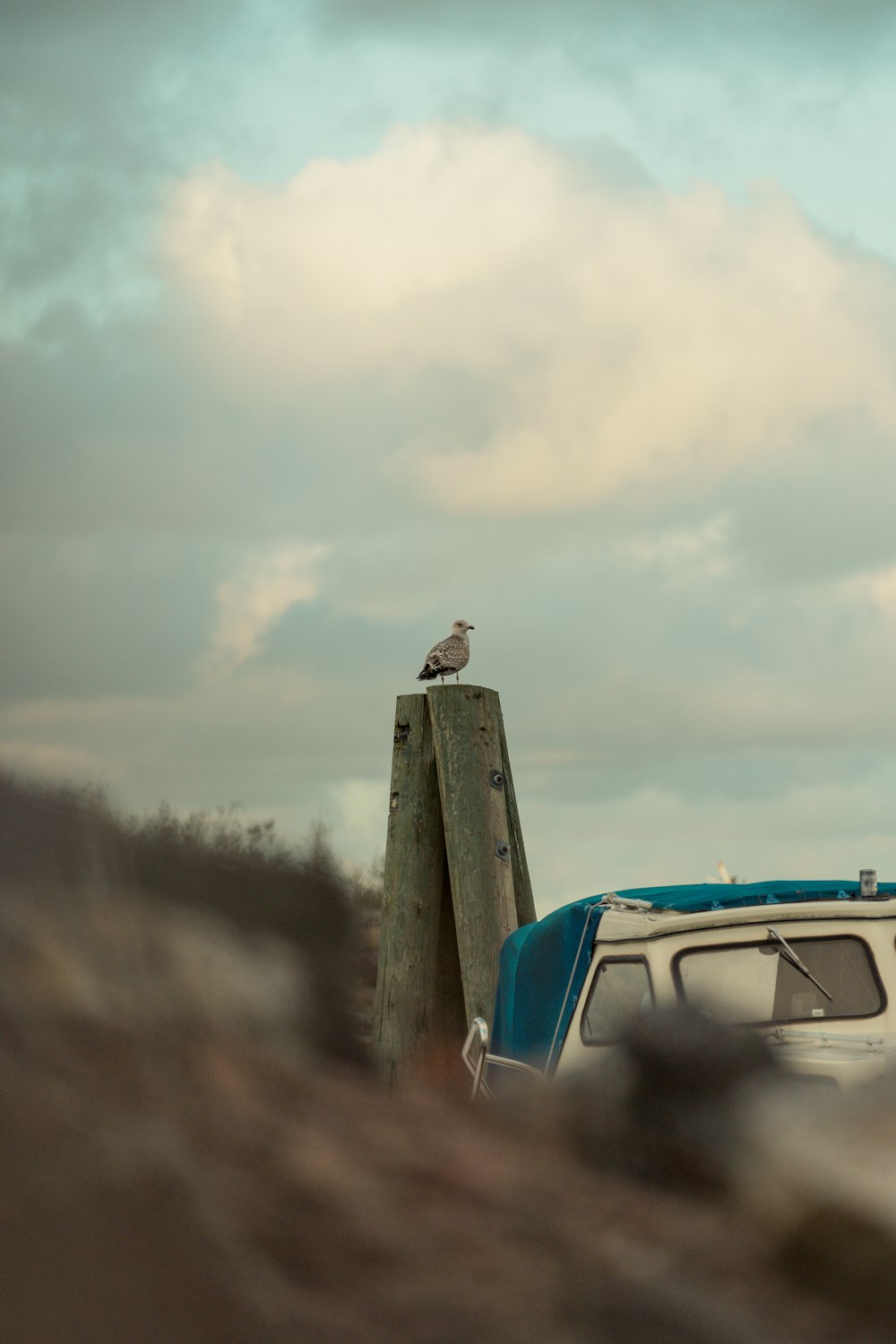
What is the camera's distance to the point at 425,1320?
11.8 feet

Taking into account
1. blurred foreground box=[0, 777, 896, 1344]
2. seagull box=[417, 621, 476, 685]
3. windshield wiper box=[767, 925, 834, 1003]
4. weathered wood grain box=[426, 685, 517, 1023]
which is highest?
seagull box=[417, 621, 476, 685]

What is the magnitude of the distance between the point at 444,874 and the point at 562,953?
2.59 metres

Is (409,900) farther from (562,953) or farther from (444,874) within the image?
(562,953)

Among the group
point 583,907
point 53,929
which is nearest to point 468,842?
point 583,907

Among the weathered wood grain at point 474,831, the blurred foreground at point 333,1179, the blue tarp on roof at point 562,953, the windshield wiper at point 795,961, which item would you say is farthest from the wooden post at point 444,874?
the blurred foreground at point 333,1179

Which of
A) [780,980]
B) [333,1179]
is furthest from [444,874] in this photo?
[333,1179]

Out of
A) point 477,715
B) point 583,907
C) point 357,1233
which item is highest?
point 477,715

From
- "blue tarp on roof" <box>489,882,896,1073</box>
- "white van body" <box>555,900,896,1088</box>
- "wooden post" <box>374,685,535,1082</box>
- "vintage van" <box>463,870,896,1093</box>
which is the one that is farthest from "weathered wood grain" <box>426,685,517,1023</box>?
"white van body" <box>555,900,896,1088</box>

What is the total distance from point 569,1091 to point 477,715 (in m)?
3.66

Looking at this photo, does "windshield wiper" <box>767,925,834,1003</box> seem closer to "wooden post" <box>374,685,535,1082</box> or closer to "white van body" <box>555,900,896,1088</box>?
"white van body" <box>555,900,896,1088</box>

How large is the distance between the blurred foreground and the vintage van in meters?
0.69

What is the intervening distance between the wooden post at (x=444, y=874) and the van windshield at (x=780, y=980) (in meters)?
2.58

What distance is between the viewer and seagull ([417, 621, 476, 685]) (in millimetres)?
9891

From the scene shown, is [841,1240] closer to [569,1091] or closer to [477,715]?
[569,1091]
